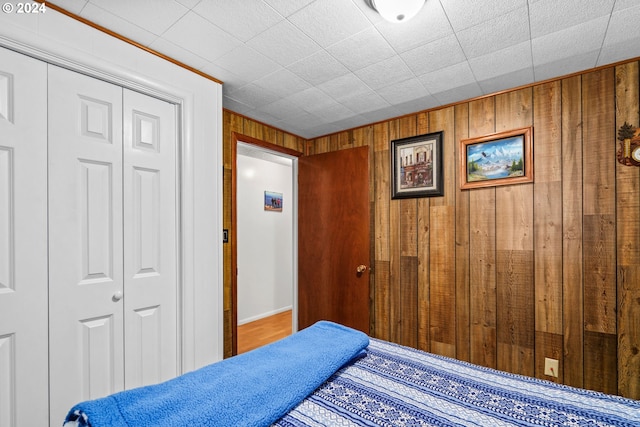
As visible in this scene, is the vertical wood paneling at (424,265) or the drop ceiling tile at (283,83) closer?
the drop ceiling tile at (283,83)

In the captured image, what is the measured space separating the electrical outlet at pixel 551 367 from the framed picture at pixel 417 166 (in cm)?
142

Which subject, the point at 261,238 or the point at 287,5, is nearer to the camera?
the point at 287,5

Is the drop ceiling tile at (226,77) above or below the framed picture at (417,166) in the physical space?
above

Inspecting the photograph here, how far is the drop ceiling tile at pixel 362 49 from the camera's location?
5.73 ft

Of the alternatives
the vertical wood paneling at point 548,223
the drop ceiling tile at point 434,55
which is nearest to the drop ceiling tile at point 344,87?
the drop ceiling tile at point 434,55

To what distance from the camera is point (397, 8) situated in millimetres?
1429

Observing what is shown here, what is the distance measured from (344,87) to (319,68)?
346 millimetres

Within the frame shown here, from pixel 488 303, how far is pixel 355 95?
195cm

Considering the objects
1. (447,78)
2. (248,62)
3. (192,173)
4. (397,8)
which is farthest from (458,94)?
(192,173)

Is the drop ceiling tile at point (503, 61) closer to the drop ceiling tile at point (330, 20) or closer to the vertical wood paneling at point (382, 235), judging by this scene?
the drop ceiling tile at point (330, 20)

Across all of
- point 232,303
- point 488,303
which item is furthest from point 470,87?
point 232,303

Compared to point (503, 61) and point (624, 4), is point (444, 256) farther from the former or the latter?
point (624, 4)

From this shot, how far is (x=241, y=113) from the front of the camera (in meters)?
2.88

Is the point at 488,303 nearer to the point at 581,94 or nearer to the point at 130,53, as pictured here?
the point at 581,94
